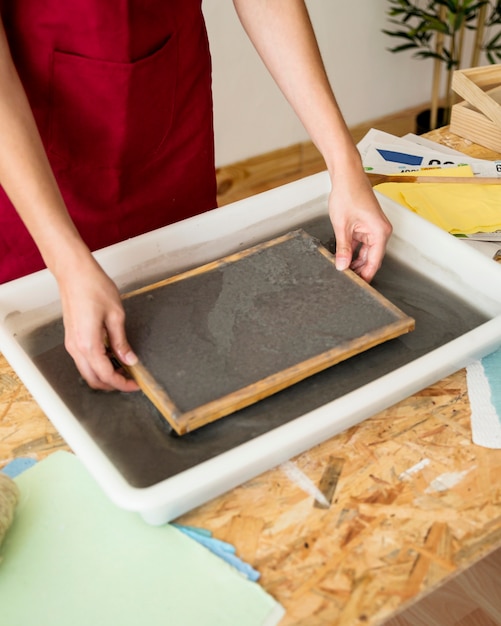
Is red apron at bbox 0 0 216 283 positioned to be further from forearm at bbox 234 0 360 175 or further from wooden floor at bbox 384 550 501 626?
wooden floor at bbox 384 550 501 626

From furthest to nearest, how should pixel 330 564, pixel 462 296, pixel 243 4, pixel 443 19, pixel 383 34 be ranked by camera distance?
pixel 383 34, pixel 443 19, pixel 243 4, pixel 462 296, pixel 330 564

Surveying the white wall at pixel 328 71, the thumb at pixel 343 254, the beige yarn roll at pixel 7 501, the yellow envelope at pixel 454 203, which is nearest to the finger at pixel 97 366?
the beige yarn roll at pixel 7 501

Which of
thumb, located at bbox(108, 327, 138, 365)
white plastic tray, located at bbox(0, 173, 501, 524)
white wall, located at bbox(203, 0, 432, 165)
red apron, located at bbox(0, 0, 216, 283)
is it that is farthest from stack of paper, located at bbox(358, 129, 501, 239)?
white wall, located at bbox(203, 0, 432, 165)

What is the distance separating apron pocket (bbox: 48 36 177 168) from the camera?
108 cm

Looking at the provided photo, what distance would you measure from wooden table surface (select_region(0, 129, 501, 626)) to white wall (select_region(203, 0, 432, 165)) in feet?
6.28

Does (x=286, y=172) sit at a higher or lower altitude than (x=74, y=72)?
lower

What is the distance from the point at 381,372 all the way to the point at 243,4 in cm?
68

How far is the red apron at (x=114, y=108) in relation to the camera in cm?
105

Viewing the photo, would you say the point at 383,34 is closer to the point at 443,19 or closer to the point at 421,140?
the point at 443,19

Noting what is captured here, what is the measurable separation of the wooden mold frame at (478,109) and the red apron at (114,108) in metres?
0.60

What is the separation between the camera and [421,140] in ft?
5.18

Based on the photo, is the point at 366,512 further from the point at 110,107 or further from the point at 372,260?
the point at 110,107

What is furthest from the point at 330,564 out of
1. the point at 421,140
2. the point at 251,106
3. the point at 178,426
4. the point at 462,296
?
the point at 251,106

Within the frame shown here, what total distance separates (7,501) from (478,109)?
1.25 m
